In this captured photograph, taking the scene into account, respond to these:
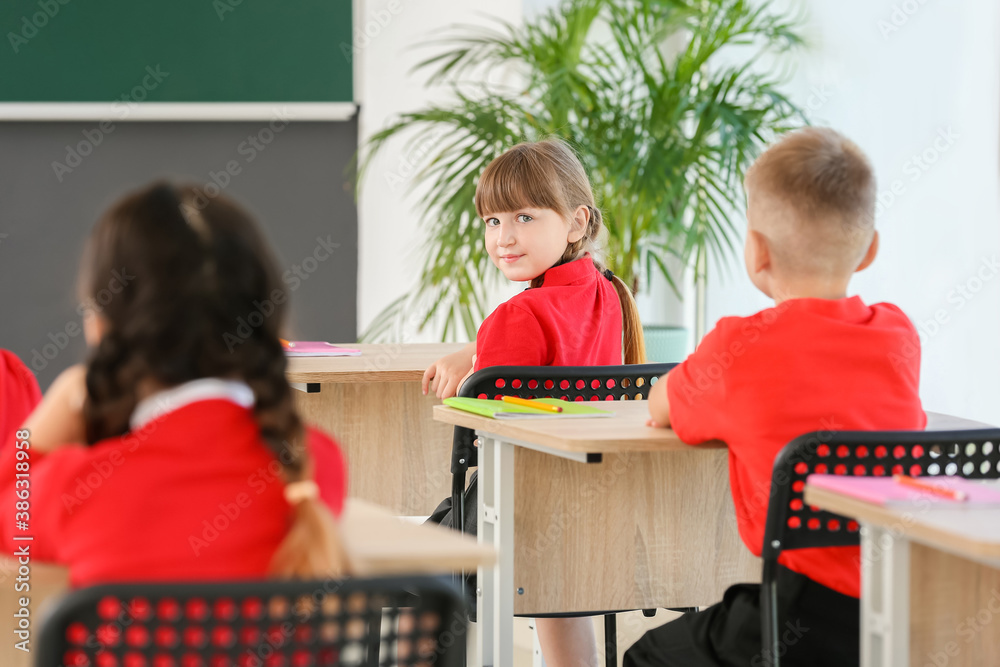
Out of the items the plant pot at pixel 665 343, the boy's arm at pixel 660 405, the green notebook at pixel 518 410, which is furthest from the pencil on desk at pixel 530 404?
the plant pot at pixel 665 343

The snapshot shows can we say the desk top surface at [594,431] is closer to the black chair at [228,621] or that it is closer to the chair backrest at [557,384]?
the chair backrest at [557,384]

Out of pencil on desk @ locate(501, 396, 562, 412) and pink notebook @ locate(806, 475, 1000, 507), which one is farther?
pencil on desk @ locate(501, 396, 562, 412)

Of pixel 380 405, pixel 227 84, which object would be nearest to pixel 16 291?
pixel 227 84

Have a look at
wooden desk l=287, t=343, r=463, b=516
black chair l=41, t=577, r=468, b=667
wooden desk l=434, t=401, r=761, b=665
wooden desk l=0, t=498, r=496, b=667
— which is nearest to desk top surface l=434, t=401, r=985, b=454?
wooden desk l=434, t=401, r=761, b=665

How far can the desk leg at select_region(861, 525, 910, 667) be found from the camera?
132 centimetres

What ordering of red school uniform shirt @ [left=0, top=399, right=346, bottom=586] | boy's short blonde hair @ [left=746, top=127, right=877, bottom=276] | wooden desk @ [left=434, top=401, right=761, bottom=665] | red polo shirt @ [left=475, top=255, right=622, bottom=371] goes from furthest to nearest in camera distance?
1. red polo shirt @ [left=475, top=255, right=622, bottom=371]
2. wooden desk @ [left=434, top=401, right=761, bottom=665]
3. boy's short blonde hair @ [left=746, top=127, right=877, bottom=276]
4. red school uniform shirt @ [left=0, top=399, right=346, bottom=586]

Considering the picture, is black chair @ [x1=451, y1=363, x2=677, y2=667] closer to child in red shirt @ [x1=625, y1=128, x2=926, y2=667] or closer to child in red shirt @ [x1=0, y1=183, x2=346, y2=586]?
child in red shirt @ [x1=625, y1=128, x2=926, y2=667]

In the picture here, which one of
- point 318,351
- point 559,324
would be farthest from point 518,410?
point 318,351

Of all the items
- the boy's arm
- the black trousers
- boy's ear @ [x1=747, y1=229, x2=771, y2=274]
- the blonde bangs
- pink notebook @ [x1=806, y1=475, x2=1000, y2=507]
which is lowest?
the black trousers

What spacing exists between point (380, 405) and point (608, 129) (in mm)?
1631

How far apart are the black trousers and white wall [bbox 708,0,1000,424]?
5.97 feet

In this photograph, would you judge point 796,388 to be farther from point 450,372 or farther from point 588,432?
point 450,372

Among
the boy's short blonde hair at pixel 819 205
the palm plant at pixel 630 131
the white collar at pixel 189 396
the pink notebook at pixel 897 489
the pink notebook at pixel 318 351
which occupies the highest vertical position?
the palm plant at pixel 630 131

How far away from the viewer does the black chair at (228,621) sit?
878mm
